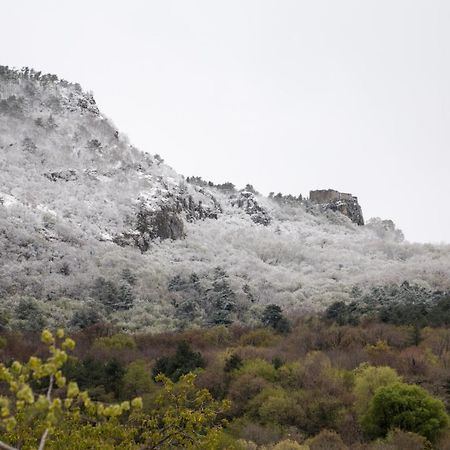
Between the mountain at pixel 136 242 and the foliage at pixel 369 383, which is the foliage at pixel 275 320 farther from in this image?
the foliage at pixel 369 383

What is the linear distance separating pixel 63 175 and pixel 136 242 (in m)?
17.2

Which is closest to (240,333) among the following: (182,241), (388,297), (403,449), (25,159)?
(388,297)

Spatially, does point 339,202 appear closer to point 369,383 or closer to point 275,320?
point 275,320

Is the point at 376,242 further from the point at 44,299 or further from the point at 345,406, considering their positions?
the point at 345,406

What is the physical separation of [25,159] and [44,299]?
1458 inches

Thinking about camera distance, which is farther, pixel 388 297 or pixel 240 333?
pixel 388 297

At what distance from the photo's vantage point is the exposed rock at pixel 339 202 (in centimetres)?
13338

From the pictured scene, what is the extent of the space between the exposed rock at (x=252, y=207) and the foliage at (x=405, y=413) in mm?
83263

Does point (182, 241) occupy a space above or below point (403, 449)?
above

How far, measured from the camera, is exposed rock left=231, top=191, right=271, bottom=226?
11189 cm

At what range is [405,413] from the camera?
87.7 feet

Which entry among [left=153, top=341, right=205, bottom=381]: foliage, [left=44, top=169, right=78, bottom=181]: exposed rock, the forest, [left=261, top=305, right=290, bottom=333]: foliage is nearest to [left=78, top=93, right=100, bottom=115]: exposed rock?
[left=44, top=169, right=78, bottom=181]: exposed rock

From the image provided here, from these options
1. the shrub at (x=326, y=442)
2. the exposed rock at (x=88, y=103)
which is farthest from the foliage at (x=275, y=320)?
the exposed rock at (x=88, y=103)

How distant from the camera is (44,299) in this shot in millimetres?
58156
